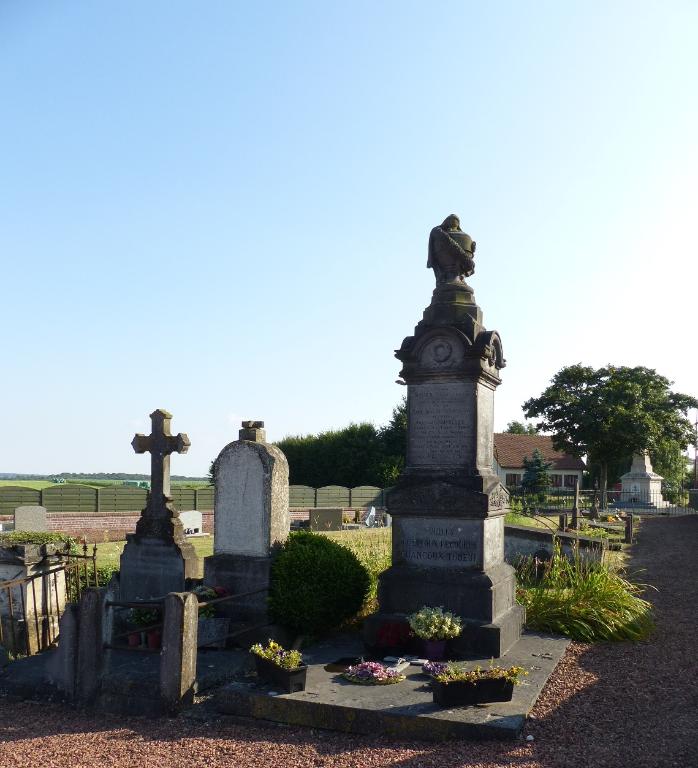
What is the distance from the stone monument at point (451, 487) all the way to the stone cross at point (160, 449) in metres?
4.00

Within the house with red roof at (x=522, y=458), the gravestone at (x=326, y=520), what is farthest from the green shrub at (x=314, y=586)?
the house with red roof at (x=522, y=458)

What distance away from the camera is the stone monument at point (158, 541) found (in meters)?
10.8

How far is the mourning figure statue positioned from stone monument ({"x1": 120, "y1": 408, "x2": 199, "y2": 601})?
4.76 metres

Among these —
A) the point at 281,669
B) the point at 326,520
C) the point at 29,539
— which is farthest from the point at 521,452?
the point at 281,669

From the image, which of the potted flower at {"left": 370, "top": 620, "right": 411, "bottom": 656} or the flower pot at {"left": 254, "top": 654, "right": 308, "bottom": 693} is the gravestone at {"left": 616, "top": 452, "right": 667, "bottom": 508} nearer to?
the potted flower at {"left": 370, "top": 620, "right": 411, "bottom": 656}

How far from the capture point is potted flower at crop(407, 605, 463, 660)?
7812 mm

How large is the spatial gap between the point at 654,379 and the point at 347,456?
2118cm

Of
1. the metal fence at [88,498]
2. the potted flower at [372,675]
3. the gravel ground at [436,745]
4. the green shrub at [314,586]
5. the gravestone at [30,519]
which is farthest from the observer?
the metal fence at [88,498]

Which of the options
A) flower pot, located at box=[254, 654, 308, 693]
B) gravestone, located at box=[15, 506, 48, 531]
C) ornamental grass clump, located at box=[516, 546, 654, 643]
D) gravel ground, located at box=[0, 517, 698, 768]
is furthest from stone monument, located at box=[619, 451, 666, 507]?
flower pot, located at box=[254, 654, 308, 693]

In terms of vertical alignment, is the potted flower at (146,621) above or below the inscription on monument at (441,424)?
below

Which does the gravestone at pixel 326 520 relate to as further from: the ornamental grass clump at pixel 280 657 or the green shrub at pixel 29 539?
the ornamental grass clump at pixel 280 657

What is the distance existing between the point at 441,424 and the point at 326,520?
21427 millimetres

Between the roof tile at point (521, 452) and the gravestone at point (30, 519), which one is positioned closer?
the gravestone at point (30, 519)

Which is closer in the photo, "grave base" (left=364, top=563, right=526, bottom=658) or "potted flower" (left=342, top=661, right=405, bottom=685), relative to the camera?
"potted flower" (left=342, top=661, right=405, bottom=685)
